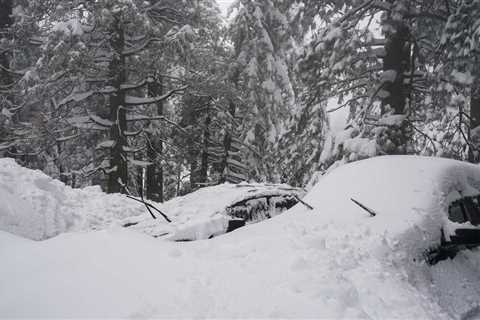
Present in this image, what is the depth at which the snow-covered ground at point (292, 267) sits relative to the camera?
10.9 feet

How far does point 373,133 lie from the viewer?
29.4ft

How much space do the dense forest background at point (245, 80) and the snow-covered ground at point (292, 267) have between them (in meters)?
2.68

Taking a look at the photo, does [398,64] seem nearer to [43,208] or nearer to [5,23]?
[43,208]

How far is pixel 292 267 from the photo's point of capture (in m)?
4.06

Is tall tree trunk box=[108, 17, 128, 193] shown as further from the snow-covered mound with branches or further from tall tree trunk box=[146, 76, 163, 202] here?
tall tree trunk box=[146, 76, 163, 202]

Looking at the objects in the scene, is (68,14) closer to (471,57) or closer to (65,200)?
(65,200)

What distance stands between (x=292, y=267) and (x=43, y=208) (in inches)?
210

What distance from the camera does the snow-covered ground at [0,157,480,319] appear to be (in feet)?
10.9

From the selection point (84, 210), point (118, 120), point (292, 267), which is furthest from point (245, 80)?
point (292, 267)

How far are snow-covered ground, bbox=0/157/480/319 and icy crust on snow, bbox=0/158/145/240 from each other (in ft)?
4.70

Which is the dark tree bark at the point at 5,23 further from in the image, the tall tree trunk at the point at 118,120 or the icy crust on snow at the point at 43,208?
the icy crust on snow at the point at 43,208

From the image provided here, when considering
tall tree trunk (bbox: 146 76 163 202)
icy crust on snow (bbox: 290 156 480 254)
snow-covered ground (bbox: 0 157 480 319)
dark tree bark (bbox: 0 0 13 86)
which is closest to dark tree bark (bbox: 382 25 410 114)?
icy crust on snow (bbox: 290 156 480 254)

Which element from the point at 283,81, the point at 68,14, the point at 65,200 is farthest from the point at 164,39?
the point at 283,81

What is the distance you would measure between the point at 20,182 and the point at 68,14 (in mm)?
6146
